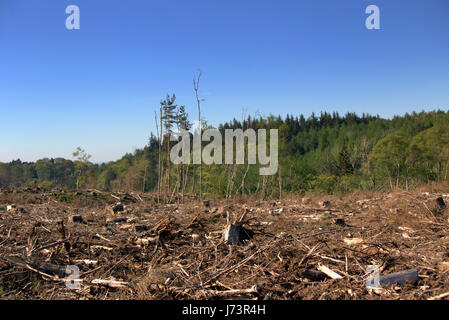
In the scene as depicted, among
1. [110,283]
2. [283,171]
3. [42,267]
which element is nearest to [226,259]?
[110,283]

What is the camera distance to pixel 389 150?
121ft

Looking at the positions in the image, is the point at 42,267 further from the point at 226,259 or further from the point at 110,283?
the point at 226,259

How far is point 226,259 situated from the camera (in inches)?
163

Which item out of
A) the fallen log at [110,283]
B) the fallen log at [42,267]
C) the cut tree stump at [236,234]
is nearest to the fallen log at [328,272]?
the cut tree stump at [236,234]

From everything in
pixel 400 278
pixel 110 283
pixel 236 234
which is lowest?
pixel 110 283

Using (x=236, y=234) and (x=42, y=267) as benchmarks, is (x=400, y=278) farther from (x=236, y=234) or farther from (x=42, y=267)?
(x=42, y=267)

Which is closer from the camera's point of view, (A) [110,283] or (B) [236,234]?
(A) [110,283]

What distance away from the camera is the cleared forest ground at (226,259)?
3.33 m

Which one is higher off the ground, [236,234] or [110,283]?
[236,234]

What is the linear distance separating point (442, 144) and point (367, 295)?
144 ft

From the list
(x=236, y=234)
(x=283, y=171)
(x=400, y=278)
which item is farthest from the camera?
(x=283, y=171)

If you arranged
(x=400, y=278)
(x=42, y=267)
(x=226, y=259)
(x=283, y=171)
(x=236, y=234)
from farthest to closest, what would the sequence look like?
1. (x=283, y=171)
2. (x=236, y=234)
3. (x=226, y=259)
4. (x=42, y=267)
5. (x=400, y=278)

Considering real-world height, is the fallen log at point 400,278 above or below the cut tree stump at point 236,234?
below

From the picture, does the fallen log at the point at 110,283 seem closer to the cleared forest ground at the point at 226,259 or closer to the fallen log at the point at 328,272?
the cleared forest ground at the point at 226,259
